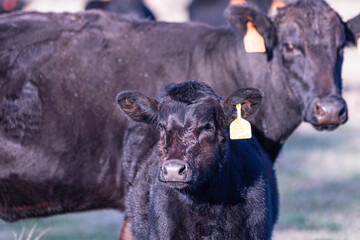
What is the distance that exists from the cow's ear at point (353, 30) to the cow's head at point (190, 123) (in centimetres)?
217

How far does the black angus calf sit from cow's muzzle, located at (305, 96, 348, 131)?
1.08 metres

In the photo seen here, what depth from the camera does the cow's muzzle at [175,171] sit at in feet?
15.7

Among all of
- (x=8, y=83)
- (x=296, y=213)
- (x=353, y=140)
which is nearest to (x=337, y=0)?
(x=353, y=140)

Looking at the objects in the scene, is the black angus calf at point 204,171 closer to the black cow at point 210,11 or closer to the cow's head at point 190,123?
the cow's head at point 190,123

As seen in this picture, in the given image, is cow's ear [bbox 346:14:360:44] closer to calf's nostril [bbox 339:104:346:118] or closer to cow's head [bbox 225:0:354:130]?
cow's head [bbox 225:0:354:130]

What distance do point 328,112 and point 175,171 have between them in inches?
85.9

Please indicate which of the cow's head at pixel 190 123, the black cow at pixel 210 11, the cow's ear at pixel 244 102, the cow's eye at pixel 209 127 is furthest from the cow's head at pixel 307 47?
the black cow at pixel 210 11

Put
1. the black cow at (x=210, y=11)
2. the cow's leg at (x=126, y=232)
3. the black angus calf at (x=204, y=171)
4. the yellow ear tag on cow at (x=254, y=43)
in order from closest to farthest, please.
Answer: the black angus calf at (x=204, y=171) → the cow's leg at (x=126, y=232) → the yellow ear tag on cow at (x=254, y=43) → the black cow at (x=210, y=11)

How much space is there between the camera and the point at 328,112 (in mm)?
6520

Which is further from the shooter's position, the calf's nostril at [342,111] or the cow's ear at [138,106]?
the calf's nostril at [342,111]

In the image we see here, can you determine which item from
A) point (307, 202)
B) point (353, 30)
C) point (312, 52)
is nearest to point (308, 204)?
point (307, 202)

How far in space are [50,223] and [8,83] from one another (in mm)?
2749

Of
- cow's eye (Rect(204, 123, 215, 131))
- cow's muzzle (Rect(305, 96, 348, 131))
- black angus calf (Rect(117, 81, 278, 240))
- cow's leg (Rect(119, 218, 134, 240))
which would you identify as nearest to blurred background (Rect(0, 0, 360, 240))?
cow's leg (Rect(119, 218, 134, 240))

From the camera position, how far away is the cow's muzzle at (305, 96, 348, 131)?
652 centimetres
